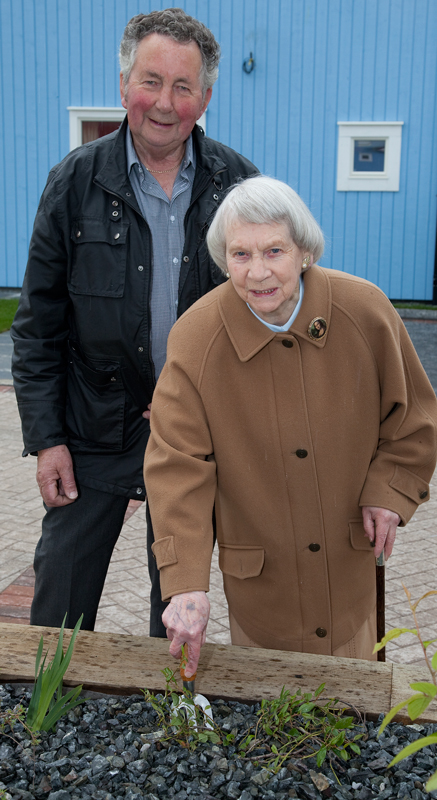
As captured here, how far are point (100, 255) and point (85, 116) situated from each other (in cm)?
1069

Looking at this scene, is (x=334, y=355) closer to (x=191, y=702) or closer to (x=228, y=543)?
(x=228, y=543)

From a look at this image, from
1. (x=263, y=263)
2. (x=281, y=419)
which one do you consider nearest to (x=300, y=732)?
(x=281, y=419)

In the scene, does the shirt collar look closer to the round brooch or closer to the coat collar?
the coat collar

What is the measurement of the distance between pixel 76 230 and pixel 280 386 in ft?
2.84

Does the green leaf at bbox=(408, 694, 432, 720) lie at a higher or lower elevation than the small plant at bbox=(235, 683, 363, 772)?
higher

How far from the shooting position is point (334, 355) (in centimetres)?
209

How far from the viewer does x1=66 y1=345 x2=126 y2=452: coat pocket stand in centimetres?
261

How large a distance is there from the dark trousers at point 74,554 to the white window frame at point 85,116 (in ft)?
34.4

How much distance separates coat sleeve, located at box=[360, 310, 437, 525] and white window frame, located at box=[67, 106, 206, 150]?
10818mm

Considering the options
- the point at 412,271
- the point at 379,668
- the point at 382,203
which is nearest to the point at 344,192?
the point at 382,203

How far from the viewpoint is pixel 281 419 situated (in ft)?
6.86

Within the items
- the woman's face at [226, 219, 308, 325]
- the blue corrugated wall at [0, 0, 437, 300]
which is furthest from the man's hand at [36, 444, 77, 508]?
the blue corrugated wall at [0, 0, 437, 300]

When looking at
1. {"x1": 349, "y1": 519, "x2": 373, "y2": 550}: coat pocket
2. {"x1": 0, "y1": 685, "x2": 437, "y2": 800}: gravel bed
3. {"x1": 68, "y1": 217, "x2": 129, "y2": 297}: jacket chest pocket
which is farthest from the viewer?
{"x1": 68, "y1": 217, "x2": 129, "y2": 297}: jacket chest pocket

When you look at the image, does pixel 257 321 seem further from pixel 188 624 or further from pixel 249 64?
pixel 249 64
